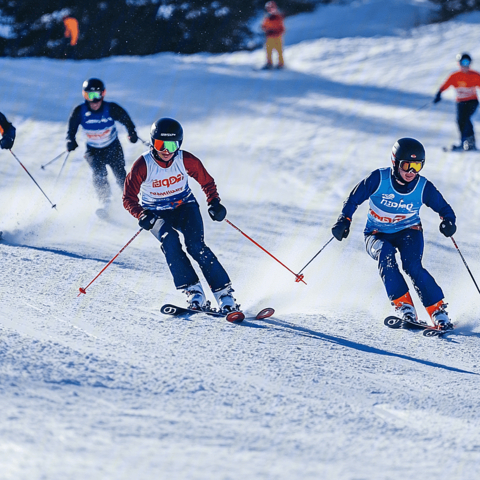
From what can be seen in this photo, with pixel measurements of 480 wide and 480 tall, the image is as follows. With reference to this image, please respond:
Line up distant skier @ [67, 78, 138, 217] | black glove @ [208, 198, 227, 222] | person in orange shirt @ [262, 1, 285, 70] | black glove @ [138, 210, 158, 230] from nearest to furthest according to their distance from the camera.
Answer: black glove @ [138, 210, 158, 230], black glove @ [208, 198, 227, 222], distant skier @ [67, 78, 138, 217], person in orange shirt @ [262, 1, 285, 70]

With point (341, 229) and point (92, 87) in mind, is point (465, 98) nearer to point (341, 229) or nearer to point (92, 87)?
point (92, 87)

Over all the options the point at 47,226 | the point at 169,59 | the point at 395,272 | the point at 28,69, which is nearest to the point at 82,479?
the point at 395,272

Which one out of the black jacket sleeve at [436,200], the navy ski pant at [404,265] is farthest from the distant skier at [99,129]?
the black jacket sleeve at [436,200]

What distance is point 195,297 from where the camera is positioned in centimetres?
512

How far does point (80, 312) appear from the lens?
4.95m

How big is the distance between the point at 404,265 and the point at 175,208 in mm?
1892

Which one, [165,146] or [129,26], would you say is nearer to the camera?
[165,146]

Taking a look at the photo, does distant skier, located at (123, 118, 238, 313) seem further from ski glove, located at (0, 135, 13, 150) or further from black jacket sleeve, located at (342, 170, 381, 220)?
ski glove, located at (0, 135, 13, 150)

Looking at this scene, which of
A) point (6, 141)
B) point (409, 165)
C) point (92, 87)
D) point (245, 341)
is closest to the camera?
point (245, 341)

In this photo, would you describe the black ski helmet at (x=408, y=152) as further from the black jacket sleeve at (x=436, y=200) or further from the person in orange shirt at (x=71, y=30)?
the person in orange shirt at (x=71, y=30)

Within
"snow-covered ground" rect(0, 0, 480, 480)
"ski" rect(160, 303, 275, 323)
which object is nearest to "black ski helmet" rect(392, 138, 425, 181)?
"snow-covered ground" rect(0, 0, 480, 480)

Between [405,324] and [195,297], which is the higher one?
[195,297]

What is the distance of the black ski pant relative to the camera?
8383 millimetres

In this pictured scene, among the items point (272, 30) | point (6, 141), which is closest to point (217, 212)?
point (6, 141)
